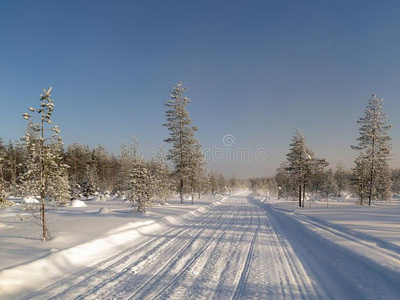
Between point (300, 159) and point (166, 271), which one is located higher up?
point (300, 159)

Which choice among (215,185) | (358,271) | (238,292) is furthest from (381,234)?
(215,185)

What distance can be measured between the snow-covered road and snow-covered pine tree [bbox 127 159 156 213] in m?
9.15

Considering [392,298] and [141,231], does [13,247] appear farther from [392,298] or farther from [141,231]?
[392,298]

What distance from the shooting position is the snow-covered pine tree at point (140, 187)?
61.1 ft

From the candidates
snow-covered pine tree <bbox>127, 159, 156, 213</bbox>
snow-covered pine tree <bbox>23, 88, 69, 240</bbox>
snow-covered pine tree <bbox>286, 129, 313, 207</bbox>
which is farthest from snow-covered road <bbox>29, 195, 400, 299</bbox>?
snow-covered pine tree <bbox>286, 129, 313, 207</bbox>

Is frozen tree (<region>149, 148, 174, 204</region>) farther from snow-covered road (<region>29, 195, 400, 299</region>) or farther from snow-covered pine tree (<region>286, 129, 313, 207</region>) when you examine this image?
snow-covered pine tree (<region>286, 129, 313, 207</region>)

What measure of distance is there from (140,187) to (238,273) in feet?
45.7

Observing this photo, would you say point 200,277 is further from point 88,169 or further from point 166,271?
point 88,169

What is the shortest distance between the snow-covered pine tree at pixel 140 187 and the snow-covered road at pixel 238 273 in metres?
9.15

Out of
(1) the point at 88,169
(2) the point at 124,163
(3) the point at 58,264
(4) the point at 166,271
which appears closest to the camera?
(4) the point at 166,271

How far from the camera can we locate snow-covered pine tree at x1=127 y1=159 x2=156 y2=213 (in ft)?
61.1

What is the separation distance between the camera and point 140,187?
1866 cm

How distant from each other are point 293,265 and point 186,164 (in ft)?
76.9

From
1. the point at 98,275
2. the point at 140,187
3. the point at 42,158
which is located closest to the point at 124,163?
the point at 140,187
